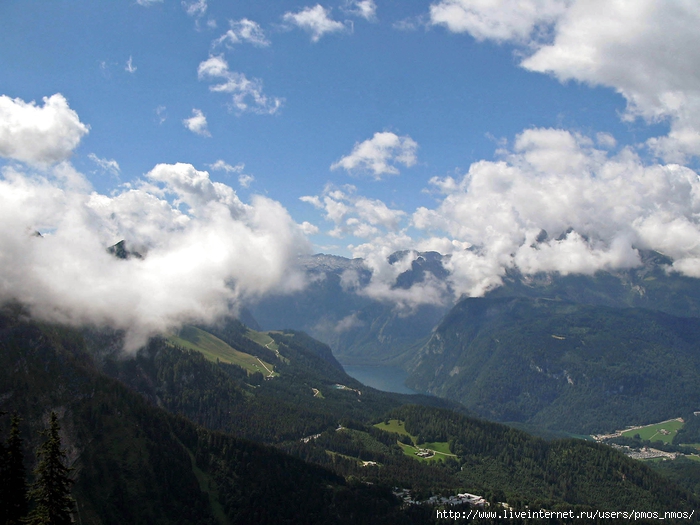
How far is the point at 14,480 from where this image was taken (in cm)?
4547

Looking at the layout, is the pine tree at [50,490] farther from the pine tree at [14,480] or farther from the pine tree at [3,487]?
the pine tree at [3,487]

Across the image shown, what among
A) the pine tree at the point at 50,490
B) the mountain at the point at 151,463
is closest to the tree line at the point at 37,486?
the pine tree at the point at 50,490

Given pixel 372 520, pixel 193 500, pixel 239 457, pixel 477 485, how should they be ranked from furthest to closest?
1. pixel 477 485
2. pixel 239 457
3. pixel 372 520
4. pixel 193 500

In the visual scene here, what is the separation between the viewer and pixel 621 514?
174875 millimetres

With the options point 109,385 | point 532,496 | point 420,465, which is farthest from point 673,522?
point 109,385

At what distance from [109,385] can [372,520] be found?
9500 centimetres

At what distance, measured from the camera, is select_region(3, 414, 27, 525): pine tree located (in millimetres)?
44594

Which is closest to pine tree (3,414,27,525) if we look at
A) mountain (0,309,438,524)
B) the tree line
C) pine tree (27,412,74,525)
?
the tree line

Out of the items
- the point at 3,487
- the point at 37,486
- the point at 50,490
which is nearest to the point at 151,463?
the point at 3,487

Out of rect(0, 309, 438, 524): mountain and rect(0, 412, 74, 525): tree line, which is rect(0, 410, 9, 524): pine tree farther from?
rect(0, 309, 438, 524): mountain

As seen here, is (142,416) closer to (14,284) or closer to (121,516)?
(121,516)

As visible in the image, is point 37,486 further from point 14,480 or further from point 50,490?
point 14,480

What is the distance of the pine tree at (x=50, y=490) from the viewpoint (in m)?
43.9

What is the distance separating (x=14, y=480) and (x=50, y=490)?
4235mm
